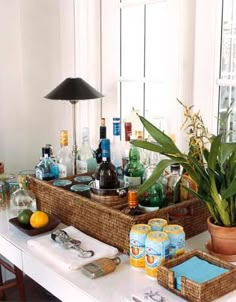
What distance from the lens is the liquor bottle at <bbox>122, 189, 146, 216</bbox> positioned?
4.48 ft

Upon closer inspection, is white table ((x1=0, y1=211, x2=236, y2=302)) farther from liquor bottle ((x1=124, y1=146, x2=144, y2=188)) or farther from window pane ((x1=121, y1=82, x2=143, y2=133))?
window pane ((x1=121, y1=82, x2=143, y2=133))

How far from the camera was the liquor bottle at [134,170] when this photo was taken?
Answer: 63.3 inches

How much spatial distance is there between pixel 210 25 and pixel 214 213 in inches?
33.4

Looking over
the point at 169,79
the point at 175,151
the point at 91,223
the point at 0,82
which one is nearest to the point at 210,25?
the point at 169,79

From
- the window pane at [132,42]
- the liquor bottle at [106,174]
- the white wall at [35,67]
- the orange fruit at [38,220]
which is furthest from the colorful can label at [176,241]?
the white wall at [35,67]

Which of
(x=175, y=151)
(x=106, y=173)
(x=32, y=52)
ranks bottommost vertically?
(x=106, y=173)

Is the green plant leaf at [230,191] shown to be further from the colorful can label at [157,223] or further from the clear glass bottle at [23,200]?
the clear glass bottle at [23,200]

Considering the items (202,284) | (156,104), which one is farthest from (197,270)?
(156,104)

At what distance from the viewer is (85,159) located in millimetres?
1937

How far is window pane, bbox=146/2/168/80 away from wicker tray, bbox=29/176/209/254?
80cm

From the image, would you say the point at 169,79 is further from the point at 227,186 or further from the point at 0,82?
the point at 0,82

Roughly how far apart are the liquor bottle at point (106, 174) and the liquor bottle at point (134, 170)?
A: 0.06 m

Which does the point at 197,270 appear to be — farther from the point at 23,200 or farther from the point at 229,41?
the point at 229,41

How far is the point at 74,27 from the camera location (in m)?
2.38
